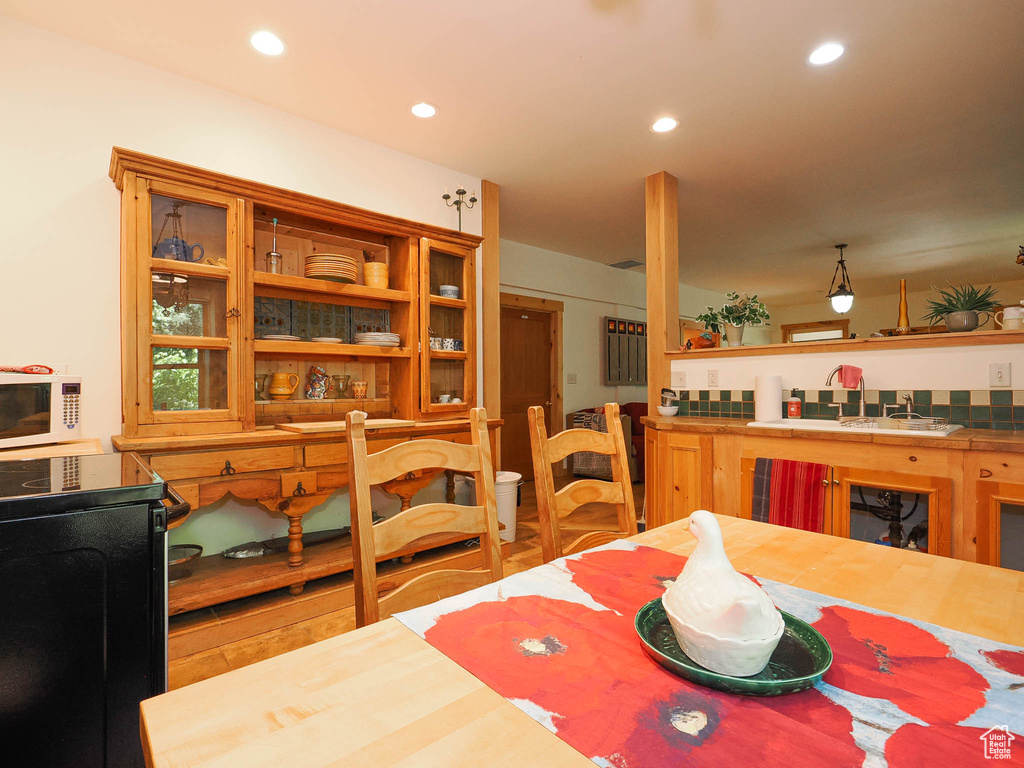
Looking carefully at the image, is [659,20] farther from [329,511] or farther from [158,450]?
[329,511]

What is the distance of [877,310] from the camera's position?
27.3ft

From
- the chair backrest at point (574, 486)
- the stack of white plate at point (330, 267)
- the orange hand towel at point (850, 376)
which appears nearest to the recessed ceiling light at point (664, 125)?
the orange hand towel at point (850, 376)

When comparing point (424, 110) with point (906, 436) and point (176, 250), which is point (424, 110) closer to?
point (176, 250)

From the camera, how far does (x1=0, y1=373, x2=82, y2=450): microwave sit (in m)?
1.62

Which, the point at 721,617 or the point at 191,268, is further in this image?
the point at 191,268

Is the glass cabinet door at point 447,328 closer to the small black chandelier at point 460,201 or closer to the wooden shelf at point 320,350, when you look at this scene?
the wooden shelf at point 320,350

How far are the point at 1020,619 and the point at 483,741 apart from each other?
87 centimetres

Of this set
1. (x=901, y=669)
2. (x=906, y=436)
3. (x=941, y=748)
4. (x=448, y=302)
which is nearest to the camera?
(x=941, y=748)

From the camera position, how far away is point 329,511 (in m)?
3.04

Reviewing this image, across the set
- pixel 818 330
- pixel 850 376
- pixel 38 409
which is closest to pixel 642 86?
pixel 850 376

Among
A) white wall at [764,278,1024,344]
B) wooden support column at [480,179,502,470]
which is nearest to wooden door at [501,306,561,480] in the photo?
wooden support column at [480,179,502,470]

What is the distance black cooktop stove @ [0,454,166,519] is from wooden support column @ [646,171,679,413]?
9.62 ft

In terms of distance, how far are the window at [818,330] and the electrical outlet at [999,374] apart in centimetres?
660

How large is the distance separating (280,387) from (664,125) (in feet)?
8.77
